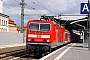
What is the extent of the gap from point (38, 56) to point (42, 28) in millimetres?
3071

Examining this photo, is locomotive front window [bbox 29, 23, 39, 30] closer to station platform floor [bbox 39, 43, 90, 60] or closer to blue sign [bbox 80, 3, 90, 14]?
station platform floor [bbox 39, 43, 90, 60]

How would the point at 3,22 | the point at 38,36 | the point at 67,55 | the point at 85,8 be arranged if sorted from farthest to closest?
the point at 3,22 → the point at 85,8 → the point at 38,36 → the point at 67,55

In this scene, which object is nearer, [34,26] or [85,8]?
[34,26]

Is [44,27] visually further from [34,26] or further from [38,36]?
[38,36]

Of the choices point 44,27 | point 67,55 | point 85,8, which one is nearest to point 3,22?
point 85,8

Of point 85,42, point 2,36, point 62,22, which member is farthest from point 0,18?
point 85,42

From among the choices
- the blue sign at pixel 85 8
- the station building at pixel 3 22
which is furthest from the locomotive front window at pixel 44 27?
the station building at pixel 3 22

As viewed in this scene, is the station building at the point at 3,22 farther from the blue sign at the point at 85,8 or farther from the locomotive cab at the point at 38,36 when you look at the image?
the locomotive cab at the point at 38,36

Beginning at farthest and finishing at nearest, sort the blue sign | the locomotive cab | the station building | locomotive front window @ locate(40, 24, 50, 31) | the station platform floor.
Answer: the station building, the blue sign, locomotive front window @ locate(40, 24, 50, 31), the locomotive cab, the station platform floor

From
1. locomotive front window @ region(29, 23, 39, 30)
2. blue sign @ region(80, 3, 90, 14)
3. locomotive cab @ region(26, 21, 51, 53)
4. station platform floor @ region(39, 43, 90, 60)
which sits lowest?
station platform floor @ region(39, 43, 90, 60)

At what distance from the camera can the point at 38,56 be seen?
2273cm

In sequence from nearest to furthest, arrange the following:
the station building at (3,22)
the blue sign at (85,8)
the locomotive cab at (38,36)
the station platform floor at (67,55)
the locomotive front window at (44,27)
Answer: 1. the station platform floor at (67,55)
2. the locomotive cab at (38,36)
3. the locomotive front window at (44,27)
4. the blue sign at (85,8)
5. the station building at (3,22)

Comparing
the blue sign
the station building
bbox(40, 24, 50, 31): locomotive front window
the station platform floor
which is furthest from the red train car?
the station building

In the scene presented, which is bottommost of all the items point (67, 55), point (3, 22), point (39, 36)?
point (67, 55)
